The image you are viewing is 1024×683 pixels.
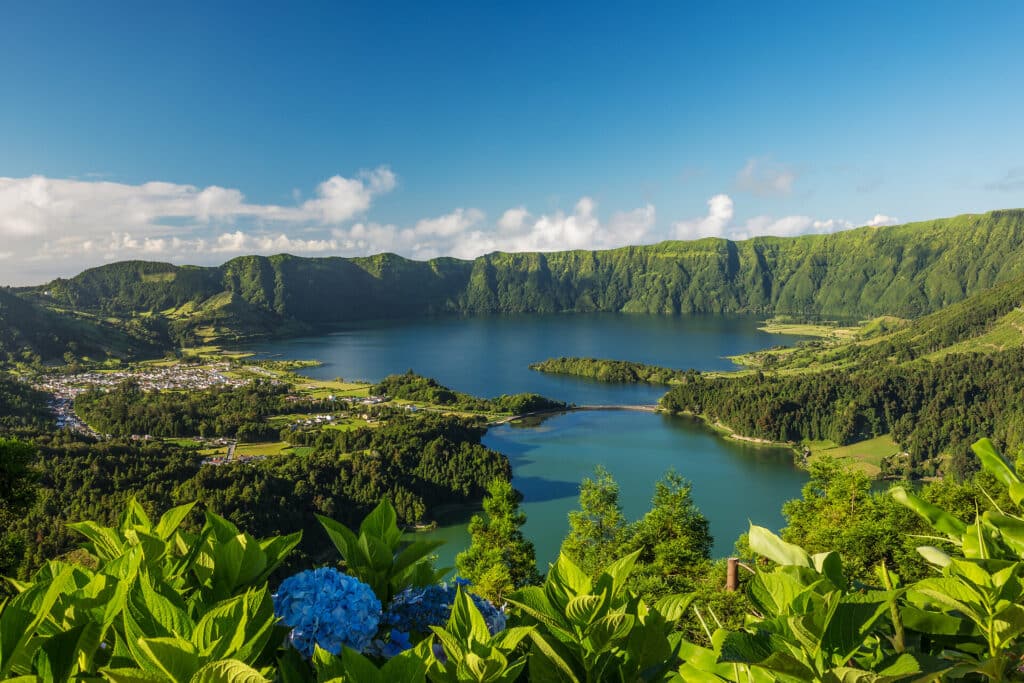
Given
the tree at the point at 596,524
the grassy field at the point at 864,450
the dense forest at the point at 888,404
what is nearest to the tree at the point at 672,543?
the tree at the point at 596,524

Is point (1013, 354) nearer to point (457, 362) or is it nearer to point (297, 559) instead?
point (457, 362)

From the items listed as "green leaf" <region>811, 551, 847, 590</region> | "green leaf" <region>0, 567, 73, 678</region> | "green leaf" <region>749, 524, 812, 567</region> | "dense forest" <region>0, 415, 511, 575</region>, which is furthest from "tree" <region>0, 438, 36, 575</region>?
"dense forest" <region>0, 415, 511, 575</region>

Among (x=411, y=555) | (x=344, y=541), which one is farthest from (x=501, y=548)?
(x=344, y=541)

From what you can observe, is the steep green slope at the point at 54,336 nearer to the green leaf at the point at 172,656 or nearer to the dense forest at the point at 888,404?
the dense forest at the point at 888,404

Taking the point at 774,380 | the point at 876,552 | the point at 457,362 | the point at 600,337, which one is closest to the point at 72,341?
the point at 457,362

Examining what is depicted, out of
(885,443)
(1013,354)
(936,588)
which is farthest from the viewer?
(1013,354)
